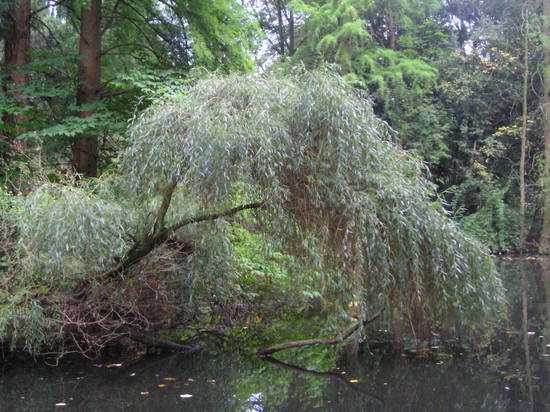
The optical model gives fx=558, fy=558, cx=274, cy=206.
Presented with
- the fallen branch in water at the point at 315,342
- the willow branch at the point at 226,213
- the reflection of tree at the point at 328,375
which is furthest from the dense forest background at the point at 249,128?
the reflection of tree at the point at 328,375

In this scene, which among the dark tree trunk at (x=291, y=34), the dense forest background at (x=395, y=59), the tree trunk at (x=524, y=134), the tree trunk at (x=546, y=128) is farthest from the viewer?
the dark tree trunk at (x=291, y=34)

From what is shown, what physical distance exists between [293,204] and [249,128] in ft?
3.07

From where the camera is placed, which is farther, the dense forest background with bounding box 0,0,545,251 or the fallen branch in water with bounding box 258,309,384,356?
the dense forest background with bounding box 0,0,545,251

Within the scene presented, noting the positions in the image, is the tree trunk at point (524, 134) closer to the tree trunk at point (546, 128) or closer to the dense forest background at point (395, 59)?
the dense forest background at point (395, 59)

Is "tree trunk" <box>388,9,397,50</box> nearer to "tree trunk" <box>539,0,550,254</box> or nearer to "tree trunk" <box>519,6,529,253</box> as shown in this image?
"tree trunk" <box>519,6,529,253</box>

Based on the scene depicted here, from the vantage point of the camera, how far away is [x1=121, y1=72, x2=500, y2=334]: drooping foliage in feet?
16.8

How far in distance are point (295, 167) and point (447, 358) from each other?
277 centimetres

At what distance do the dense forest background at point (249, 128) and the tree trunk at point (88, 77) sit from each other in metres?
0.03

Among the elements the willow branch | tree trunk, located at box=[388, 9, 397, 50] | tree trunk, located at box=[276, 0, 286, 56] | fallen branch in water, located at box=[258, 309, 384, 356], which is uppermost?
tree trunk, located at box=[276, 0, 286, 56]

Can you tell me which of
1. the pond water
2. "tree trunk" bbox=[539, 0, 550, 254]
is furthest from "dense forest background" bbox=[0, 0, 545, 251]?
the pond water

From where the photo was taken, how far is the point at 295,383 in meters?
5.43

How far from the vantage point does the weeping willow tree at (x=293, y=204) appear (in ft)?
16.9

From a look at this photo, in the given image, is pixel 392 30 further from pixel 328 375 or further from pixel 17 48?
pixel 328 375

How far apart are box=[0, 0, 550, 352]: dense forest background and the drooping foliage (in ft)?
0.09
